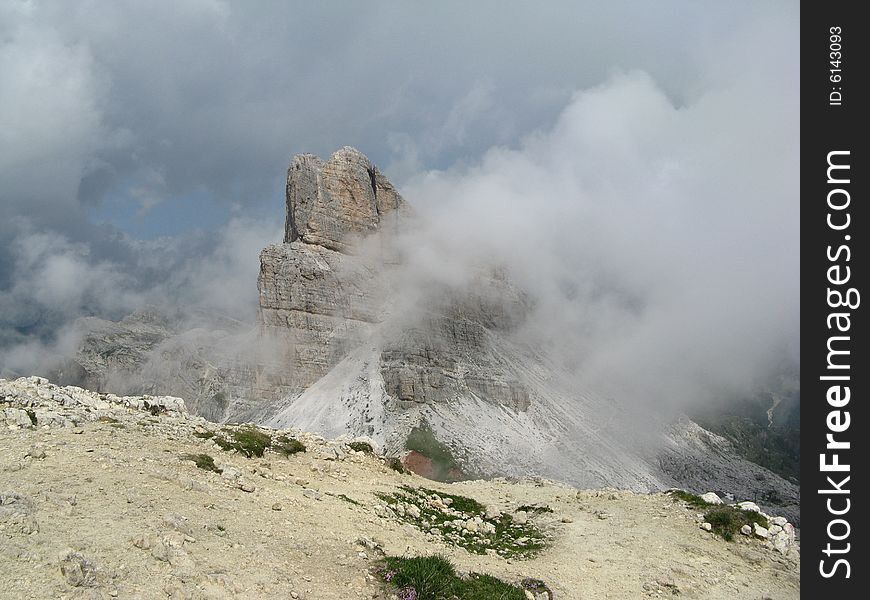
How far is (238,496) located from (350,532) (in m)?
4.36

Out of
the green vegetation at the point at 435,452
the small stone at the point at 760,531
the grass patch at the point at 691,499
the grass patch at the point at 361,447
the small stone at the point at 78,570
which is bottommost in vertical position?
the green vegetation at the point at 435,452

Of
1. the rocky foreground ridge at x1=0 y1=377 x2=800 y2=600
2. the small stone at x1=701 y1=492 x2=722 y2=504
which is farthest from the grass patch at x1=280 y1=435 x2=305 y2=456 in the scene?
the small stone at x1=701 y1=492 x2=722 y2=504

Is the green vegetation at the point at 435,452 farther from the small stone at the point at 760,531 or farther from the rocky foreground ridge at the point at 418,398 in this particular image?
the small stone at the point at 760,531

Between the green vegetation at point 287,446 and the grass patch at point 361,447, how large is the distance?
4.38m

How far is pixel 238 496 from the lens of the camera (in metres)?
20.2

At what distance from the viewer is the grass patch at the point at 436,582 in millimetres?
14859

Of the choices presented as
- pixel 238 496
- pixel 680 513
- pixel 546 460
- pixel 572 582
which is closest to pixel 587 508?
pixel 680 513

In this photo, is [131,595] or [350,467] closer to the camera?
[131,595]

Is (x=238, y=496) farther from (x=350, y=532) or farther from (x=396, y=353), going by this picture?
(x=396, y=353)

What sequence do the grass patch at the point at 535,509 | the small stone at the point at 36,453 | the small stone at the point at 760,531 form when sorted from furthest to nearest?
the grass patch at the point at 535,509 < the small stone at the point at 760,531 < the small stone at the point at 36,453

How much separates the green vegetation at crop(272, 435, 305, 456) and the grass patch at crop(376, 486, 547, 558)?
229 inches

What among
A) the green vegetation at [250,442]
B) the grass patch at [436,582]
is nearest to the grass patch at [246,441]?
the green vegetation at [250,442]

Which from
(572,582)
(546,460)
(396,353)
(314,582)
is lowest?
(546,460)

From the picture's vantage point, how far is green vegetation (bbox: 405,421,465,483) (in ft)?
431
